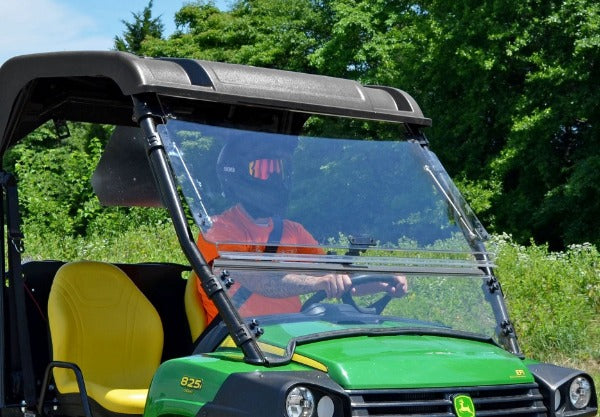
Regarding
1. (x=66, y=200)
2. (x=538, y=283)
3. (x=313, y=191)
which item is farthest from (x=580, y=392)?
(x=66, y=200)

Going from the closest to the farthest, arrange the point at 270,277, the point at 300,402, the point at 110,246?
the point at 300,402 < the point at 270,277 < the point at 110,246

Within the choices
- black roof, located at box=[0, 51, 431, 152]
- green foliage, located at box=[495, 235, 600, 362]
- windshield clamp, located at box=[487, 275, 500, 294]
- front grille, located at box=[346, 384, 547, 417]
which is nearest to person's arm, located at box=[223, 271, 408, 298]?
windshield clamp, located at box=[487, 275, 500, 294]

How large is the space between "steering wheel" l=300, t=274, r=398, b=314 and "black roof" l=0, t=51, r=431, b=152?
783 millimetres

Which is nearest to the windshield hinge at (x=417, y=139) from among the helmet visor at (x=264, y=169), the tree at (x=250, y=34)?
the helmet visor at (x=264, y=169)

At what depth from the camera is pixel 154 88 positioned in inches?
149

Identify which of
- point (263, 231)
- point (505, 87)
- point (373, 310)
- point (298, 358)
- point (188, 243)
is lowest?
point (298, 358)

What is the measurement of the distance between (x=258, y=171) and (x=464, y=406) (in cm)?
133

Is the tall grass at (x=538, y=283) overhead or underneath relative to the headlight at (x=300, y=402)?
overhead

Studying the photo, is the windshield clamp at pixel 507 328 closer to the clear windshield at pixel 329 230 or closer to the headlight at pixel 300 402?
the clear windshield at pixel 329 230

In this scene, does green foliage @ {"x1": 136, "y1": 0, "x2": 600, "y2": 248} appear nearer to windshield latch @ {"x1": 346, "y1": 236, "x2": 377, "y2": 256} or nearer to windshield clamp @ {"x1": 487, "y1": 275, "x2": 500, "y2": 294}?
windshield clamp @ {"x1": 487, "y1": 275, "x2": 500, "y2": 294}

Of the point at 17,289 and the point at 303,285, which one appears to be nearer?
the point at 303,285

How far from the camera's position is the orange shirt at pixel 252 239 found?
3.61 metres

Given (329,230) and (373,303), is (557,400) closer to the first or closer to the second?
(373,303)

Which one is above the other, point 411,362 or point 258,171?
point 258,171
